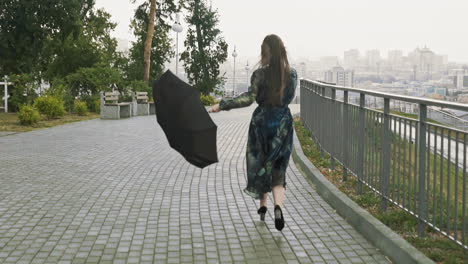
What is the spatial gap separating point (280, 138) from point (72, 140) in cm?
1038

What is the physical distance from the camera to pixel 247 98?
6.32 metres

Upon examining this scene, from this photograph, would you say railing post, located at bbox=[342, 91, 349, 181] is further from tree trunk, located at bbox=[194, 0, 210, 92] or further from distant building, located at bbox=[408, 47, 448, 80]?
distant building, located at bbox=[408, 47, 448, 80]

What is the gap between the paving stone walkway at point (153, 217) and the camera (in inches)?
213

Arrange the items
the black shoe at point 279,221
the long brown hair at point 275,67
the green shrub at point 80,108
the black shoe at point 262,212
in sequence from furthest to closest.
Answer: the green shrub at point 80,108, the black shoe at point 262,212, the long brown hair at point 275,67, the black shoe at point 279,221

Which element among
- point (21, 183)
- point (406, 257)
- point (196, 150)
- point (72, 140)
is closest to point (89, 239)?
point (196, 150)

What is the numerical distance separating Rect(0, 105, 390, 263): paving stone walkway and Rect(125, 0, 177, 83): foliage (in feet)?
93.6

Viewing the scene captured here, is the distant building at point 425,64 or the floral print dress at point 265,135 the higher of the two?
the distant building at point 425,64

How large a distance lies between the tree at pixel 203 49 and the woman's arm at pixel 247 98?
126 ft

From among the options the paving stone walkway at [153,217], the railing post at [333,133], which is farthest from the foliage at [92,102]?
the railing post at [333,133]

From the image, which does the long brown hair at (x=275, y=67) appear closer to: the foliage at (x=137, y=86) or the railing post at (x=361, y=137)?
the railing post at (x=361, y=137)

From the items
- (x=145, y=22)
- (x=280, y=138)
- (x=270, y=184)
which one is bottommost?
(x=270, y=184)

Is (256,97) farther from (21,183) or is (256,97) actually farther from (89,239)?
(21,183)

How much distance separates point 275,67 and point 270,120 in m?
0.52

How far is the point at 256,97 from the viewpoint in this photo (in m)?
6.37
